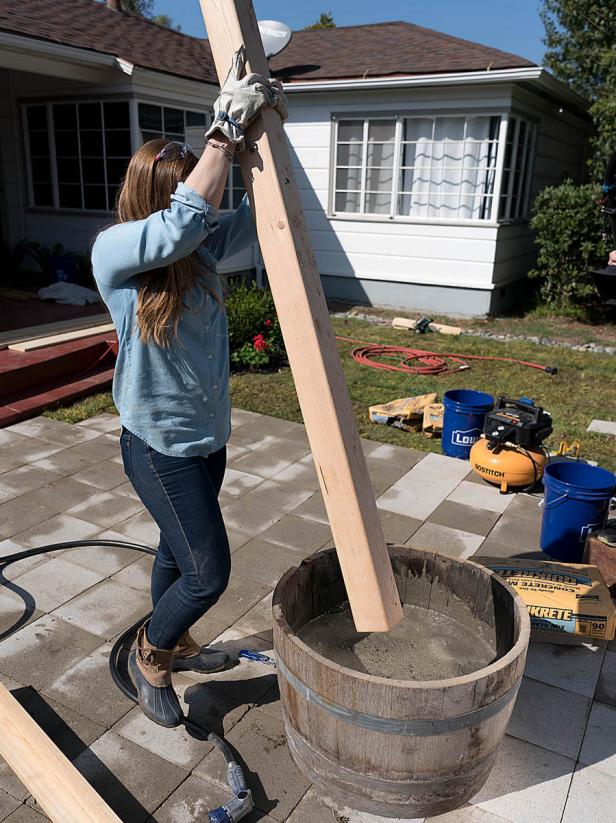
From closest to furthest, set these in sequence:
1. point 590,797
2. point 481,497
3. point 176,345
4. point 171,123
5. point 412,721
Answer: point 412,721 < point 176,345 < point 590,797 < point 481,497 < point 171,123

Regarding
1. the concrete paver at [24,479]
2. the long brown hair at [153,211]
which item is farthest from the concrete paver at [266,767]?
the concrete paver at [24,479]

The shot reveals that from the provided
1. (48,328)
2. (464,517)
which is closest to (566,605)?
(464,517)

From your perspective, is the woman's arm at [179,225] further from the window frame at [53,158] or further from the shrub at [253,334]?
the window frame at [53,158]

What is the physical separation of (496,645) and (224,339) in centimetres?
146

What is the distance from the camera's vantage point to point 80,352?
7137 millimetres

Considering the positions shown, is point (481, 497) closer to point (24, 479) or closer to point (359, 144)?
point (24, 479)

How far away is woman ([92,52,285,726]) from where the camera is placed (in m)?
1.92

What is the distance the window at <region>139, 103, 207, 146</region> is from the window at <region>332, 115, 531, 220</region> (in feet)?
8.14

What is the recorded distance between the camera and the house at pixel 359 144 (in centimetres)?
1020

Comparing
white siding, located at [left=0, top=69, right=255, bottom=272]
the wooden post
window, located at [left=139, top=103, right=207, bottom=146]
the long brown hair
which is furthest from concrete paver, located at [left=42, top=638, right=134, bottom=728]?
window, located at [left=139, top=103, right=207, bottom=146]

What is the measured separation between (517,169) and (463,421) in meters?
8.06

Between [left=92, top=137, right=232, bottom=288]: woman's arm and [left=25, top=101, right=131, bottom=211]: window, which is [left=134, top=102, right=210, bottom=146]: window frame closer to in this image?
[left=25, top=101, right=131, bottom=211]: window

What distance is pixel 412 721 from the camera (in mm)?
1846

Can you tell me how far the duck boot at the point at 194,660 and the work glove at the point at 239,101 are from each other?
2.05 meters
